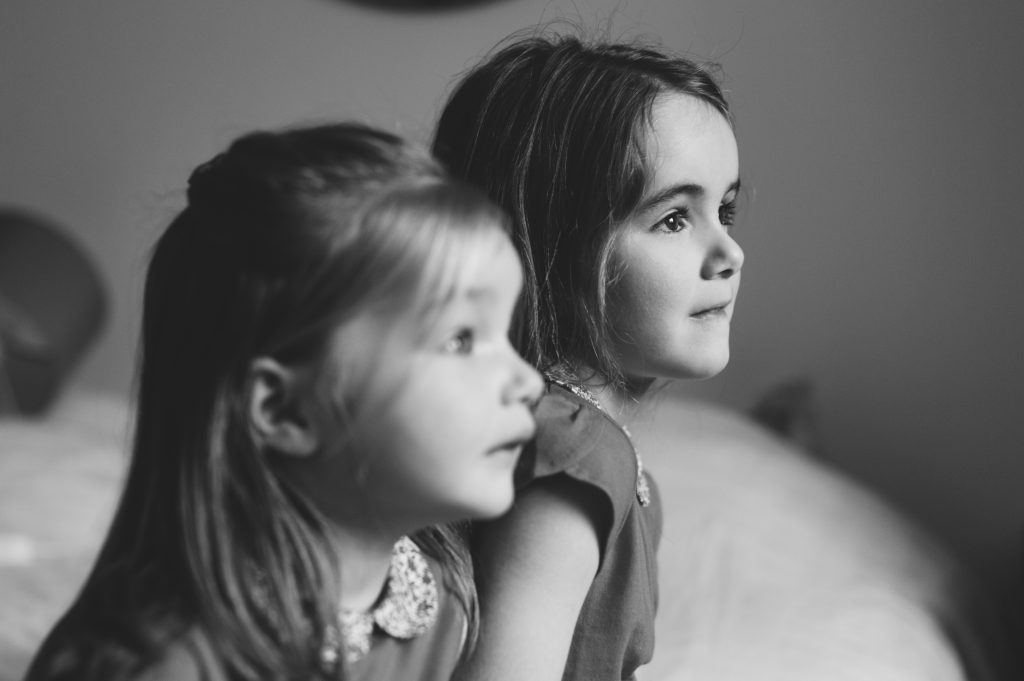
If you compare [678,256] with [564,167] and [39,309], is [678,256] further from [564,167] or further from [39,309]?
[39,309]

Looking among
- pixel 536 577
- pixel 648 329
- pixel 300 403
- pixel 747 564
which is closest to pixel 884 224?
pixel 747 564

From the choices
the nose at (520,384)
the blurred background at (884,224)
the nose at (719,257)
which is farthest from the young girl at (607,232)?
the blurred background at (884,224)

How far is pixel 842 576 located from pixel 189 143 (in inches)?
70.1

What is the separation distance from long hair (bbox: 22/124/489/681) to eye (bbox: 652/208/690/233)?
195 mm

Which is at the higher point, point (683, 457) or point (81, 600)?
point (81, 600)

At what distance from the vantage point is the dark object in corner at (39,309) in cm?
221

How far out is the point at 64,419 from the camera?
92.7 inches

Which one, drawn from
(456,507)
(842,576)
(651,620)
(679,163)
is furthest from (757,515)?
(456,507)

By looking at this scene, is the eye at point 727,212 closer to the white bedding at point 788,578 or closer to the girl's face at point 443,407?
the girl's face at point 443,407

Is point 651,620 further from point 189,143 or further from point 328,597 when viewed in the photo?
point 189,143

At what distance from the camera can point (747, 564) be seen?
1.39 m

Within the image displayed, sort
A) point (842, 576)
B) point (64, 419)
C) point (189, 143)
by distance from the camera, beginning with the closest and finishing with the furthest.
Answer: point (842, 576)
point (64, 419)
point (189, 143)

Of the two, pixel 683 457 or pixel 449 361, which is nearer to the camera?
pixel 449 361

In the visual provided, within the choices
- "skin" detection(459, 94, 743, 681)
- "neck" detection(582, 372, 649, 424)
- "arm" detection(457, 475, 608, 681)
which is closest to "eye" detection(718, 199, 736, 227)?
"skin" detection(459, 94, 743, 681)
